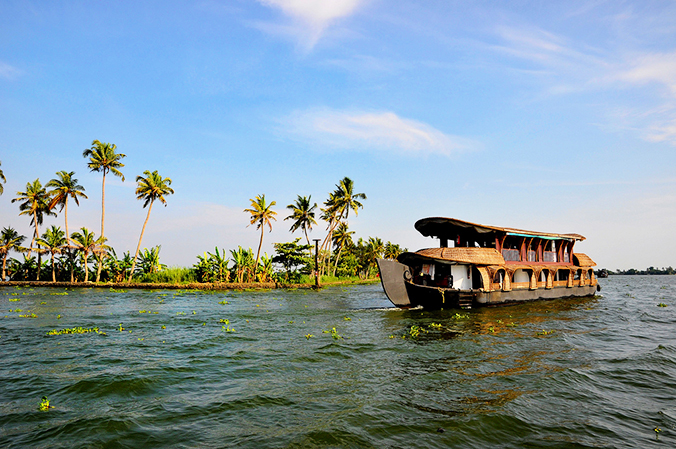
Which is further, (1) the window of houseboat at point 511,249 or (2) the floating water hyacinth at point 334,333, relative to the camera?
(1) the window of houseboat at point 511,249

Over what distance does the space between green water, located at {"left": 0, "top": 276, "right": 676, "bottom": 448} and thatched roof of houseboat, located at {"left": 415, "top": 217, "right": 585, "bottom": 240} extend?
7.18m

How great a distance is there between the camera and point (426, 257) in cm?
2116

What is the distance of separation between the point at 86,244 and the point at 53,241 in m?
4.78

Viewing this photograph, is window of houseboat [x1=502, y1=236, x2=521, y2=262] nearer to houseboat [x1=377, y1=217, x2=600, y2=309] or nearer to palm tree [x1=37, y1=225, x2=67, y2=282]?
houseboat [x1=377, y1=217, x2=600, y2=309]

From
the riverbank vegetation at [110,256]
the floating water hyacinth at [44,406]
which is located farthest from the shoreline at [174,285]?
the floating water hyacinth at [44,406]

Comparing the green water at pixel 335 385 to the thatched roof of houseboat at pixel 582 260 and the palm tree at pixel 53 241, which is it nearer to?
the thatched roof of houseboat at pixel 582 260

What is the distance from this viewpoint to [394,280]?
20750mm

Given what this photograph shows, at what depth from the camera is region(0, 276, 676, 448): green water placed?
628cm

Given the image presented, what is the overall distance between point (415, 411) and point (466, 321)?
37.8 feet

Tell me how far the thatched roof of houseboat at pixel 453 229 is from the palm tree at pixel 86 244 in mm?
35405

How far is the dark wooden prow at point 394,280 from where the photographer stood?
20.5 meters

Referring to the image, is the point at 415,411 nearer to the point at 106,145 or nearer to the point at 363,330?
the point at 363,330

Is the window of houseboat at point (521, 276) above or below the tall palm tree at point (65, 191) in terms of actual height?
below

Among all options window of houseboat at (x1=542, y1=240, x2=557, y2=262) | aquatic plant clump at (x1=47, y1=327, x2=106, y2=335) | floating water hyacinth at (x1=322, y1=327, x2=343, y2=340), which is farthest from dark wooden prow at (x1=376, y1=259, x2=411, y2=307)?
window of houseboat at (x1=542, y1=240, x2=557, y2=262)
